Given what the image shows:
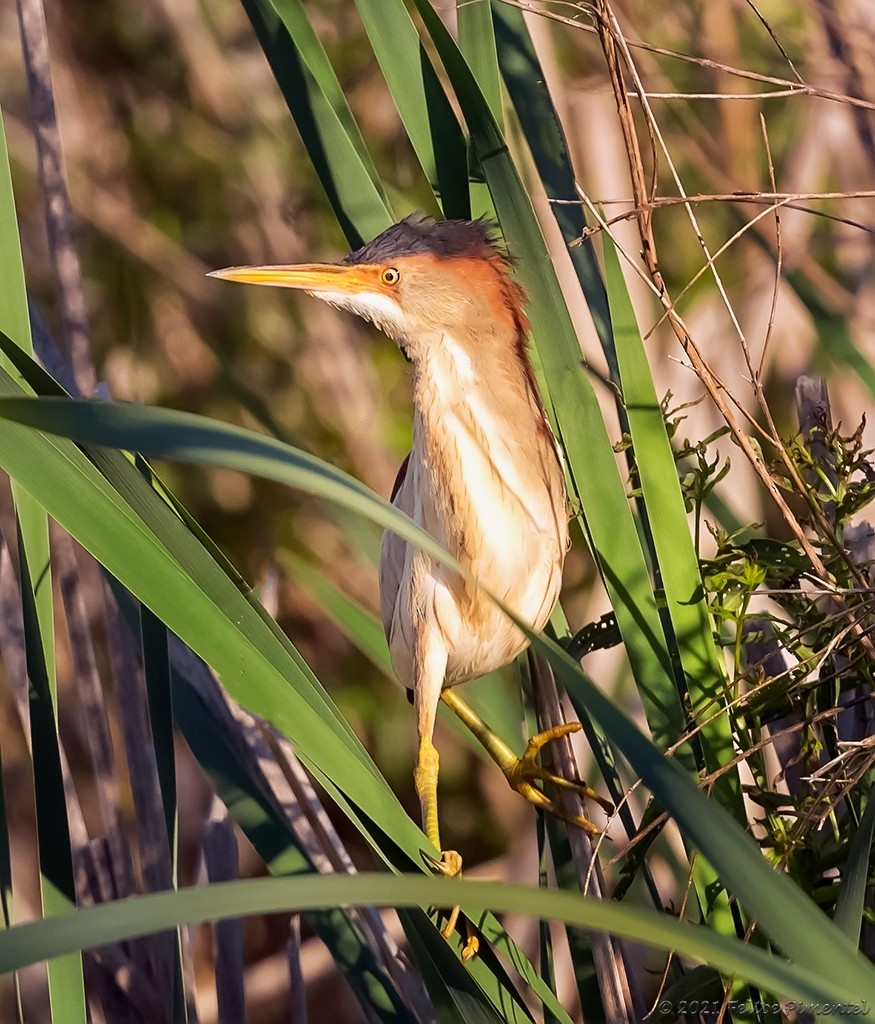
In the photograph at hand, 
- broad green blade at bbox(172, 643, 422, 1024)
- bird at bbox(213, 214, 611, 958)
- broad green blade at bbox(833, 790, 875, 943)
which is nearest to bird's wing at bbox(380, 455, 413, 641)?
bird at bbox(213, 214, 611, 958)

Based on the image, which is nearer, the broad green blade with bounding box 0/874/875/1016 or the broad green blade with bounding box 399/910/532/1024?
the broad green blade with bounding box 0/874/875/1016

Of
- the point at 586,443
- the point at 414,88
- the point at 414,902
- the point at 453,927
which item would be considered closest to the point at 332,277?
the point at 414,88

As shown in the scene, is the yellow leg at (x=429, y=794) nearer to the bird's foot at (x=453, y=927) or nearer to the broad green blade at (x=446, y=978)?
the bird's foot at (x=453, y=927)

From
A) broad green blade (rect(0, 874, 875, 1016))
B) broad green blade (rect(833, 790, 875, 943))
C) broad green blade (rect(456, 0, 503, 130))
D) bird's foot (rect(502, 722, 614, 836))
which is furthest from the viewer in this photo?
bird's foot (rect(502, 722, 614, 836))

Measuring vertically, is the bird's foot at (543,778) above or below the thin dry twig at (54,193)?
below

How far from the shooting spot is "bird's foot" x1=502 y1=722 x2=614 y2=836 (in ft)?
3.34

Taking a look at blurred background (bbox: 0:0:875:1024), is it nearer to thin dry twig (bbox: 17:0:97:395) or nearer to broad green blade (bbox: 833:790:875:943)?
thin dry twig (bbox: 17:0:97:395)

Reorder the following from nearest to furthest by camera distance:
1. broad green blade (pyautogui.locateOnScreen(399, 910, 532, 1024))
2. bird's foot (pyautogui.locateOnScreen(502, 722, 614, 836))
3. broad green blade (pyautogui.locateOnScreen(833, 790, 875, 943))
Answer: broad green blade (pyautogui.locateOnScreen(833, 790, 875, 943)) < broad green blade (pyautogui.locateOnScreen(399, 910, 532, 1024)) < bird's foot (pyautogui.locateOnScreen(502, 722, 614, 836))

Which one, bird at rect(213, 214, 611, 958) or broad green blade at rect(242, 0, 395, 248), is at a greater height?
broad green blade at rect(242, 0, 395, 248)

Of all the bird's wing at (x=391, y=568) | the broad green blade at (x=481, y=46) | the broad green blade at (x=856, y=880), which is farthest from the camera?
the bird's wing at (x=391, y=568)

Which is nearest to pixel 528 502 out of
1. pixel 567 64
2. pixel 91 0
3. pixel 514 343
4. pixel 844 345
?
pixel 514 343

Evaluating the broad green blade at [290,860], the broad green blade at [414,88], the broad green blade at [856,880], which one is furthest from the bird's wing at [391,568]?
the broad green blade at [856,880]

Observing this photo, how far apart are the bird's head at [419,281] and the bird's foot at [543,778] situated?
0.38 metres

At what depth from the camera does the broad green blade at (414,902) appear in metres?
0.50
